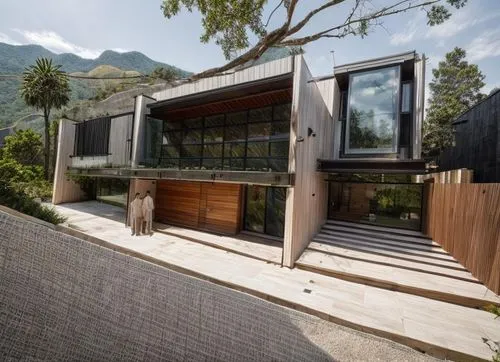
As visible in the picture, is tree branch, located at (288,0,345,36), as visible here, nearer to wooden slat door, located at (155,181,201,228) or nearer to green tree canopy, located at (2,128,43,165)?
wooden slat door, located at (155,181,201,228)

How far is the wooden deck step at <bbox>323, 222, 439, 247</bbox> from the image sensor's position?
330 inches

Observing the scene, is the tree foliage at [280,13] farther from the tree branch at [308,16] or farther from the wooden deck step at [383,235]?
the wooden deck step at [383,235]

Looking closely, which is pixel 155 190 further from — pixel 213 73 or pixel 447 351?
pixel 447 351

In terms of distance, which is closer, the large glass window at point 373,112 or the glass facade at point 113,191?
the large glass window at point 373,112

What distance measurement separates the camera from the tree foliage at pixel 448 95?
602 inches

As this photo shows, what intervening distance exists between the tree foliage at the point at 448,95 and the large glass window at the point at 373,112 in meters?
9.01

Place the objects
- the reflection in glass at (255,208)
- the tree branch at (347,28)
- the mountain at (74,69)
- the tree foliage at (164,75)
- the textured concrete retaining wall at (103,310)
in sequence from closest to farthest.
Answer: the textured concrete retaining wall at (103,310) → the tree foliage at (164,75) → the tree branch at (347,28) → the reflection in glass at (255,208) → the mountain at (74,69)

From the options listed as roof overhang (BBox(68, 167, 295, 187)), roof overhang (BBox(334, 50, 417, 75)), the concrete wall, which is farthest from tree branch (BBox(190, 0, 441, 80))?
the concrete wall

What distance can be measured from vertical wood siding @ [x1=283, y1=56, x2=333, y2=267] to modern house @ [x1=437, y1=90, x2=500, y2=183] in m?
7.90

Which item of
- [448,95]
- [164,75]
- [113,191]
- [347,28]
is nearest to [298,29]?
[347,28]

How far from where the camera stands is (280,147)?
347 inches

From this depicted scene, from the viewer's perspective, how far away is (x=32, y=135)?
2484 centimetres

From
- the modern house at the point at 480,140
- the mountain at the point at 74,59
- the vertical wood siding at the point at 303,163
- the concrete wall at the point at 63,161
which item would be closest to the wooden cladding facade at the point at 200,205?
the vertical wood siding at the point at 303,163

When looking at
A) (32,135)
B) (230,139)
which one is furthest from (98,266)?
(32,135)
